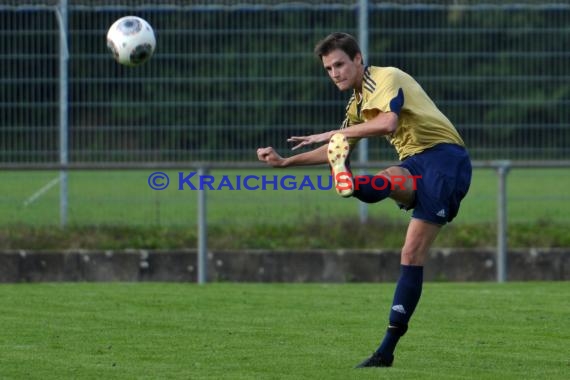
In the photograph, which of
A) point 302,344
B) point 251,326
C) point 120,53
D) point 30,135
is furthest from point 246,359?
point 30,135

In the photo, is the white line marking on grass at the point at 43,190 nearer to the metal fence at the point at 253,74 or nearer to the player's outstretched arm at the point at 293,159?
the metal fence at the point at 253,74

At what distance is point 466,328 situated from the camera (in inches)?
376

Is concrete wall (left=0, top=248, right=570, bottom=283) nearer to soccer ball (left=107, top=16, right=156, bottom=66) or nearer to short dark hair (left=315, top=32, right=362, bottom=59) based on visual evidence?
soccer ball (left=107, top=16, right=156, bottom=66)

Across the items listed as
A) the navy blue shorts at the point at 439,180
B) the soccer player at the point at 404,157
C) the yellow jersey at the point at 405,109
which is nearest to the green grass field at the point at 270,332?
the soccer player at the point at 404,157

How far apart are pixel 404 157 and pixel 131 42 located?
3.22 meters

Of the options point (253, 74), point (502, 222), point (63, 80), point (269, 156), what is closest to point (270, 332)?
point (269, 156)

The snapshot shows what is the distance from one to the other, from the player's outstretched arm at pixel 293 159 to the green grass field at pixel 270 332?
3.78 ft

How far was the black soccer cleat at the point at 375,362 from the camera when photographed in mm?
7656

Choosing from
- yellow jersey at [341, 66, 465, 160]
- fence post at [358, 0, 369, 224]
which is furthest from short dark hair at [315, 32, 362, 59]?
fence post at [358, 0, 369, 224]

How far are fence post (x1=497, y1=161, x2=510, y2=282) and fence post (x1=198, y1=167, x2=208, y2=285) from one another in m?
2.99

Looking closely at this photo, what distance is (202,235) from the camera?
13688 mm

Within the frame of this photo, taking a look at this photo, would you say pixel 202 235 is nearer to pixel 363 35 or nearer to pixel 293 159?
pixel 363 35

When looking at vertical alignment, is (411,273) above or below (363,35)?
below

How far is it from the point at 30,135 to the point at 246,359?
7.85 meters
